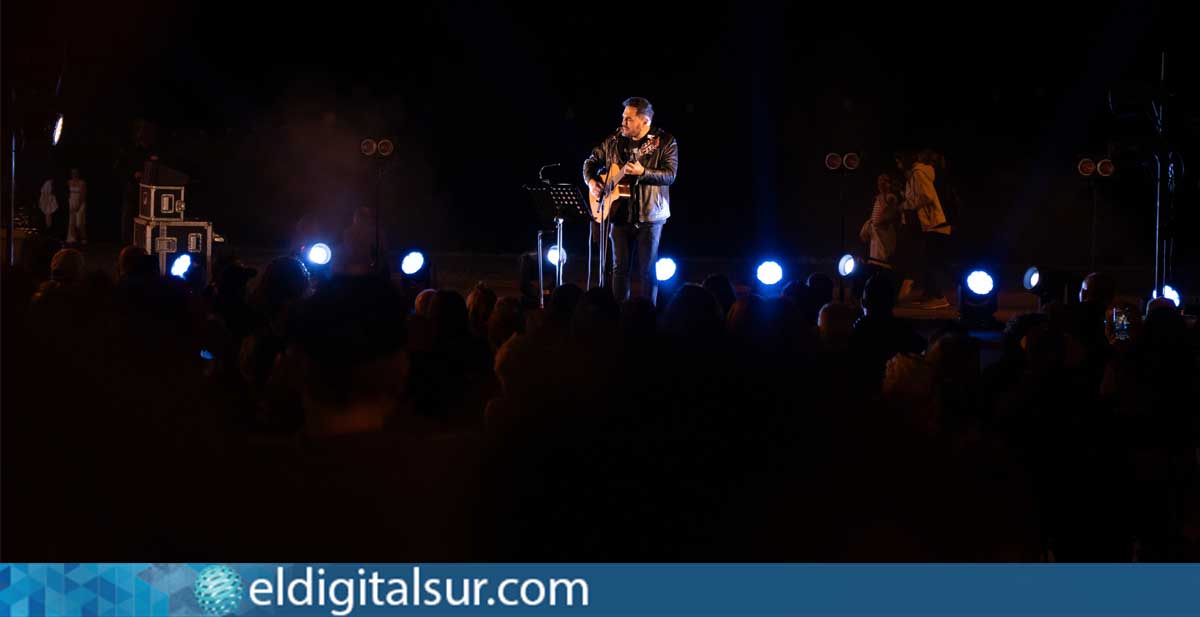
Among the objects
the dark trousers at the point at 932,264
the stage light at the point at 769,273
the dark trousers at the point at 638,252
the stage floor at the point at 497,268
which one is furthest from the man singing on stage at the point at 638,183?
the dark trousers at the point at 932,264

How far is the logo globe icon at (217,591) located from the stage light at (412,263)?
300 inches

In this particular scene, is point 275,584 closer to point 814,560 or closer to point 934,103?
point 814,560

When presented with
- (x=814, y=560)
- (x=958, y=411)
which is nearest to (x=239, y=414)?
(x=814, y=560)

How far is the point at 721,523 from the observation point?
2531mm

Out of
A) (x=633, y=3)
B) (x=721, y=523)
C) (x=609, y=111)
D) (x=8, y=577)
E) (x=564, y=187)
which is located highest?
(x=633, y=3)

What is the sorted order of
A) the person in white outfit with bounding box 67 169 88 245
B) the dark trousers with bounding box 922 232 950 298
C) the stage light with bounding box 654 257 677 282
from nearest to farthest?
1. the stage light with bounding box 654 257 677 282
2. the dark trousers with bounding box 922 232 950 298
3. the person in white outfit with bounding box 67 169 88 245

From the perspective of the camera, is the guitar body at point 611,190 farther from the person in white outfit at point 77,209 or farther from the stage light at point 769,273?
the person in white outfit at point 77,209

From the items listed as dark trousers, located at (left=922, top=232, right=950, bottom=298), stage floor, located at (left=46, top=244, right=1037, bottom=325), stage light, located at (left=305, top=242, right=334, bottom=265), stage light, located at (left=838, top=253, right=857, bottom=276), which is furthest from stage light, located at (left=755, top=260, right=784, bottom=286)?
stage light, located at (left=305, top=242, right=334, bottom=265)

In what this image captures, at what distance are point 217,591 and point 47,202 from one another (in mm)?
16256

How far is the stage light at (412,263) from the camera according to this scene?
10.1m

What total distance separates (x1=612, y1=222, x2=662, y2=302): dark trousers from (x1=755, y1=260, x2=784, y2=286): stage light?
8.05 ft

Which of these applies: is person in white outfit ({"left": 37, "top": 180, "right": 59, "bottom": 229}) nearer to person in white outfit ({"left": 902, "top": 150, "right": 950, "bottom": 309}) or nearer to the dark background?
the dark background

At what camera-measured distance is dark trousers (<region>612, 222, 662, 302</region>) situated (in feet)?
27.1

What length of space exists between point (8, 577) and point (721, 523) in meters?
1.48
